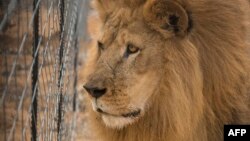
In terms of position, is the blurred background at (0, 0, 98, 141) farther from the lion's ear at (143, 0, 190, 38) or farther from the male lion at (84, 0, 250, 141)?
the lion's ear at (143, 0, 190, 38)

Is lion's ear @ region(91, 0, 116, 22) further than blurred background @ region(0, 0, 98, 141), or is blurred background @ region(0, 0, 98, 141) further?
lion's ear @ region(91, 0, 116, 22)

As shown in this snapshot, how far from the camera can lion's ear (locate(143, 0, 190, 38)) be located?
2.93m

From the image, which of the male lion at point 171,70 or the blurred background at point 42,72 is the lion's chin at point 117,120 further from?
the blurred background at point 42,72

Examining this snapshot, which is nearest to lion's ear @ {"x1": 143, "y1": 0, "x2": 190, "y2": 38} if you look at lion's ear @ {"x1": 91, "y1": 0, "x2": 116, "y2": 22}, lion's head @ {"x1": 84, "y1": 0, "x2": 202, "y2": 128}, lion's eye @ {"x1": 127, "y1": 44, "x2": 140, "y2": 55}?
lion's head @ {"x1": 84, "y1": 0, "x2": 202, "y2": 128}

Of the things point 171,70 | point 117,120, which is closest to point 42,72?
point 117,120

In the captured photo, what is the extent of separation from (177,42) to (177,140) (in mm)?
575

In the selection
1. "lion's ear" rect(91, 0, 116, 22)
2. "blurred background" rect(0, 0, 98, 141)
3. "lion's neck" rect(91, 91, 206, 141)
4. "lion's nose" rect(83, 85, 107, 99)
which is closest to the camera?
"lion's nose" rect(83, 85, 107, 99)

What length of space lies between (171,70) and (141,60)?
18cm

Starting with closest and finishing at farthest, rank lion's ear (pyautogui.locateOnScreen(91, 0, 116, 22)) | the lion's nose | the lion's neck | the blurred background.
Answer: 1. the lion's nose
2. the blurred background
3. the lion's neck
4. lion's ear (pyautogui.locateOnScreen(91, 0, 116, 22))

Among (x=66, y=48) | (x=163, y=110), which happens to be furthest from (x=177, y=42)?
(x=66, y=48)

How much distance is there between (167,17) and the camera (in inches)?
117

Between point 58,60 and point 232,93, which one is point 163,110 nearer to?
point 232,93

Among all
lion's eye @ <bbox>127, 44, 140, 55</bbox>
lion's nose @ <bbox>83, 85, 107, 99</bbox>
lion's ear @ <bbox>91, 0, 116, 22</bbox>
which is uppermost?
lion's ear @ <bbox>91, 0, 116, 22</bbox>

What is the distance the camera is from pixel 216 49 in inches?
122
